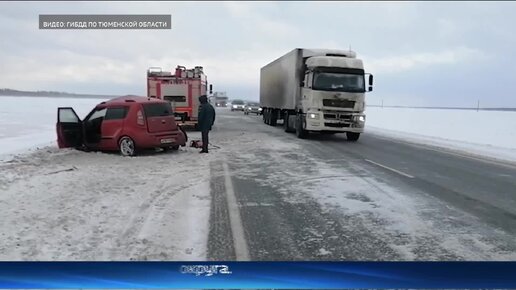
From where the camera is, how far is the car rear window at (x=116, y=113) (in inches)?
515

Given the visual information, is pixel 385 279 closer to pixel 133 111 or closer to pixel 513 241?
pixel 513 241

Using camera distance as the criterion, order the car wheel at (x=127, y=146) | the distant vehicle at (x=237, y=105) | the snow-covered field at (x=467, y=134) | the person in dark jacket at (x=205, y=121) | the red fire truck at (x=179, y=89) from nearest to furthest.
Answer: the car wheel at (x=127, y=146) → the person in dark jacket at (x=205, y=121) → the snow-covered field at (x=467, y=134) → the red fire truck at (x=179, y=89) → the distant vehicle at (x=237, y=105)

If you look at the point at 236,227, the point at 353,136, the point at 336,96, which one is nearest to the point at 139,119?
the point at 236,227

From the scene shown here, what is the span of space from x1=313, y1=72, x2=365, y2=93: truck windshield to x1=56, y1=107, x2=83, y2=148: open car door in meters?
9.22

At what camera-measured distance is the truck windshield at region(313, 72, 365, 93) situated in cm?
1834

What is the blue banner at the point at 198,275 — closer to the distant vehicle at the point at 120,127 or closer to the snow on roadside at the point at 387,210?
the snow on roadside at the point at 387,210

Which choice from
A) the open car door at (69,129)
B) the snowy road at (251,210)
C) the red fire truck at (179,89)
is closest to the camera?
the snowy road at (251,210)

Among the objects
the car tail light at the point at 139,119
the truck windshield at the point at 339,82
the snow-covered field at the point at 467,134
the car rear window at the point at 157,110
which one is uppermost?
the truck windshield at the point at 339,82

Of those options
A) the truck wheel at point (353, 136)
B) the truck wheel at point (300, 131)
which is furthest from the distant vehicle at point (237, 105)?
the truck wheel at point (353, 136)

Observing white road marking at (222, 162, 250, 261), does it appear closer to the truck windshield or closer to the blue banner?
the blue banner

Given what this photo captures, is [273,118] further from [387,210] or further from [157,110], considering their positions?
[387,210]

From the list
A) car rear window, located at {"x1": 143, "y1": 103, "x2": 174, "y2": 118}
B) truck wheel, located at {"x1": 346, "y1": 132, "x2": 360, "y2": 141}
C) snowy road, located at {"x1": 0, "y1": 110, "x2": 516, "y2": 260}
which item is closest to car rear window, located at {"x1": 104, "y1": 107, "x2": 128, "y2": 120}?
car rear window, located at {"x1": 143, "y1": 103, "x2": 174, "y2": 118}

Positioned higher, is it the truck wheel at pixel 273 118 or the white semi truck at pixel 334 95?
the white semi truck at pixel 334 95

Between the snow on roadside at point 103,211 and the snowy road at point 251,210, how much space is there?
0.02m
